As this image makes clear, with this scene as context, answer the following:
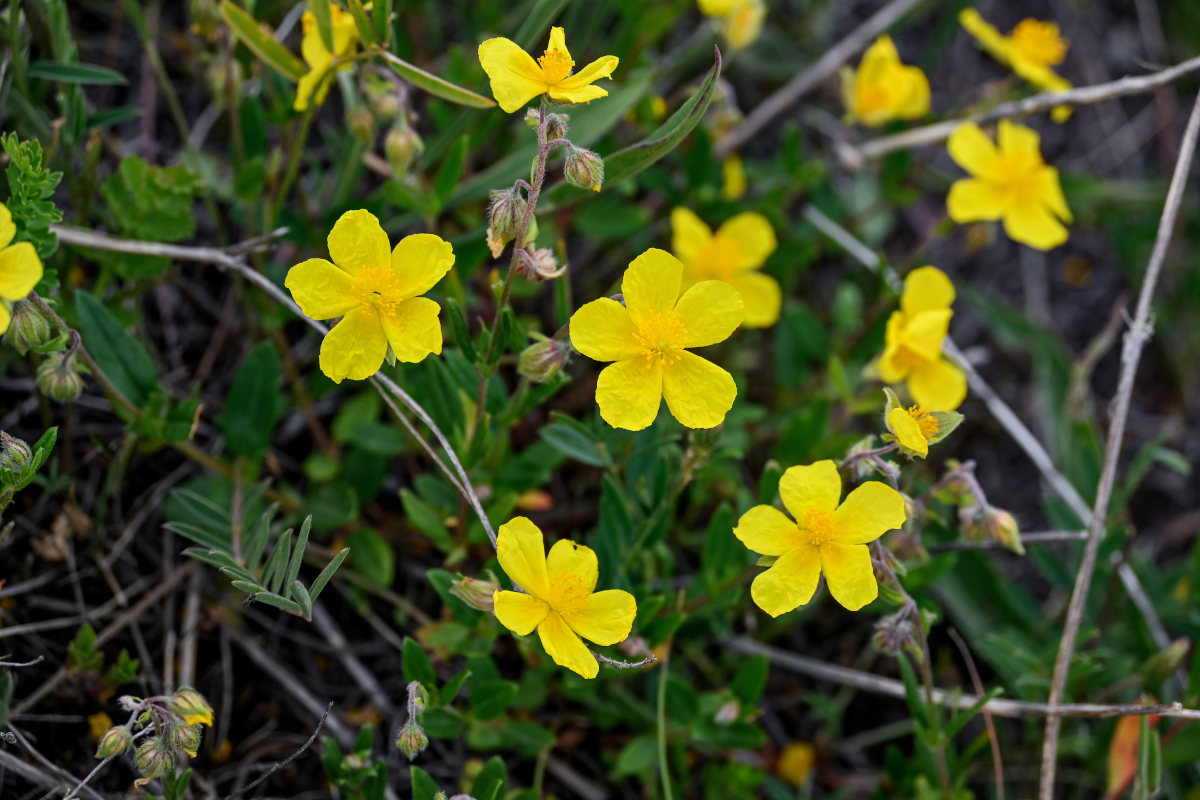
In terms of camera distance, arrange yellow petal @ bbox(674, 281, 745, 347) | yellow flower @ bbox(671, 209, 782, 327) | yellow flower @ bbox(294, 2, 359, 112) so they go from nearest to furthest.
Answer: yellow petal @ bbox(674, 281, 745, 347) < yellow flower @ bbox(294, 2, 359, 112) < yellow flower @ bbox(671, 209, 782, 327)

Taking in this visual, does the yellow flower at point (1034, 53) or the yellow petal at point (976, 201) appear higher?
the yellow flower at point (1034, 53)

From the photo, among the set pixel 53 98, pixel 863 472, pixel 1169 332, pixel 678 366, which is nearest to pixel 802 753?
pixel 863 472

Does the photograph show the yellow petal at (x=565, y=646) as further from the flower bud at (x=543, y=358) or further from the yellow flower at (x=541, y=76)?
the yellow flower at (x=541, y=76)

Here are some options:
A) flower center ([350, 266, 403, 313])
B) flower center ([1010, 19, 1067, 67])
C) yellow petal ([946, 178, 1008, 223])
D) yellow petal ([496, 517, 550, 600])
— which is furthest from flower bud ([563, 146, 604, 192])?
flower center ([1010, 19, 1067, 67])

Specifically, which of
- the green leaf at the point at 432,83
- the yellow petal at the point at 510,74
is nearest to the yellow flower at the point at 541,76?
the yellow petal at the point at 510,74

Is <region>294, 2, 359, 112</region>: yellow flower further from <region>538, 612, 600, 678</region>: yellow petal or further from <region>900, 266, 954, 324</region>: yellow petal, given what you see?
<region>900, 266, 954, 324</region>: yellow petal

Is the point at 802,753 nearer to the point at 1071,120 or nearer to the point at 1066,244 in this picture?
the point at 1066,244

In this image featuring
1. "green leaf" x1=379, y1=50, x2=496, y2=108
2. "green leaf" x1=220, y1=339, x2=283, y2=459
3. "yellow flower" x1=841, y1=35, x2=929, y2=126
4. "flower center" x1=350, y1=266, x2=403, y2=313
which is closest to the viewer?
"flower center" x1=350, y1=266, x2=403, y2=313

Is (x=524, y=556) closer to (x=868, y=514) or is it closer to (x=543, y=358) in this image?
(x=543, y=358)
